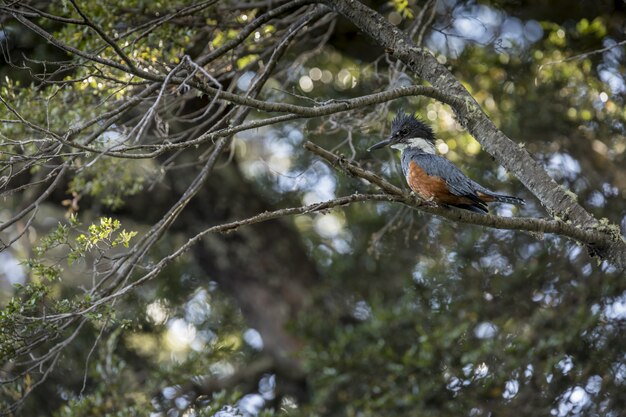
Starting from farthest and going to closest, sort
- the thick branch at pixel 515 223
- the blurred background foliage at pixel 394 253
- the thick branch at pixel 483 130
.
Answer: the blurred background foliage at pixel 394 253 < the thick branch at pixel 483 130 < the thick branch at pixel 515 223

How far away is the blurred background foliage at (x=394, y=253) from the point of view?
5.19 meters

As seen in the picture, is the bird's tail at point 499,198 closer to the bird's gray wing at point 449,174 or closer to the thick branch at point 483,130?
the bird's gray wing at point 449,174

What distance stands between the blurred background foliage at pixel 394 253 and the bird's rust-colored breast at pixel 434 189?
642 mm

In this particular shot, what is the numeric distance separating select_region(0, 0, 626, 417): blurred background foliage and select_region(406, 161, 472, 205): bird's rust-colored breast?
642 millimetres

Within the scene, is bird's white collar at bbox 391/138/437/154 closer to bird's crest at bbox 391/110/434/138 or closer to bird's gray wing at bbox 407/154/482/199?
bird's crest at bbox 391/110/434/138

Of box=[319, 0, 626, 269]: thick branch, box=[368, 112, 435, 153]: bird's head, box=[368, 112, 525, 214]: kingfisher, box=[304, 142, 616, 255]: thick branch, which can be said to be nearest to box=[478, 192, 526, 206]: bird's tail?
box=[368, 112, 525, 214]: kingfisher

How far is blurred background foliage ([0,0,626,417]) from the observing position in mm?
5188

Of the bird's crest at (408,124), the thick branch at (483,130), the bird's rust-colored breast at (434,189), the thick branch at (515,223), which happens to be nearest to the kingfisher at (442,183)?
the bird's rust-colored breast at (434,189)

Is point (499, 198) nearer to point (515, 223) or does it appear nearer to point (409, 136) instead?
point (409, 136)

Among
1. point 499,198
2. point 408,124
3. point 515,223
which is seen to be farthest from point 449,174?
point 515,223

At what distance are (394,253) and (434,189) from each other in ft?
10.7

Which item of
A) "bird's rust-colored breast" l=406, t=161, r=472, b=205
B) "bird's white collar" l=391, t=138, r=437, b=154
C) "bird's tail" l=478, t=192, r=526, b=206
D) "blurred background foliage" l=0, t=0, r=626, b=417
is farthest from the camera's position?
"blurred background foliage" l=0, t=0, r=626, b=417

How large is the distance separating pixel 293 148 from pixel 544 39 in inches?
100

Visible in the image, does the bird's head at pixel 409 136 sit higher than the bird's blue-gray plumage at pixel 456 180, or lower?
higher
